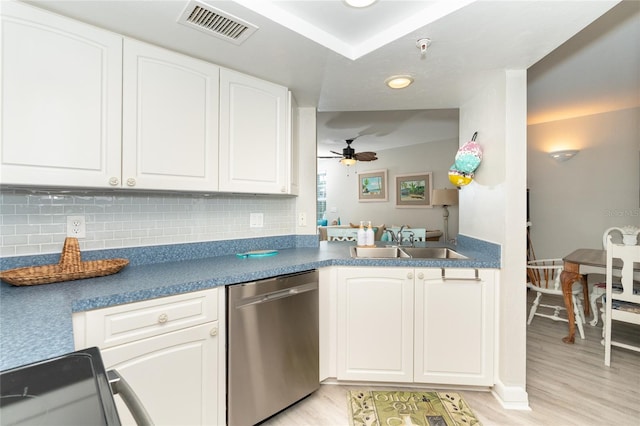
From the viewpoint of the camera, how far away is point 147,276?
1.48m

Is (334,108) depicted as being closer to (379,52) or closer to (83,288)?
(379,52)

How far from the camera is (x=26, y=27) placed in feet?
4.09

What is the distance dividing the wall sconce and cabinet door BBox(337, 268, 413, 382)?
3494 millimetres

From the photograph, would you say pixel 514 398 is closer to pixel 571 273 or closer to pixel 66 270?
pixel 571 273

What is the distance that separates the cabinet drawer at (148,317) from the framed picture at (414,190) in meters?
4.71

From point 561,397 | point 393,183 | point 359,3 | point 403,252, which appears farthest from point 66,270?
point 393,183

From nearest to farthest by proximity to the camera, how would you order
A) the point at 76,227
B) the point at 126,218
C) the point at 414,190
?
the point at 76,227
the point at 126,218
the point at 414,190

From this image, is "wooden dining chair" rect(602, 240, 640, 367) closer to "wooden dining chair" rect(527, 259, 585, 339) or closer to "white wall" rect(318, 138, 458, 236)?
"wooden dining chair" rect(527, 259, 585, 339)

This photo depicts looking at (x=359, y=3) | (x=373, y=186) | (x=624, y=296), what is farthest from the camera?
(x=373, y=186)

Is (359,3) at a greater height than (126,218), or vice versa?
(359,3)

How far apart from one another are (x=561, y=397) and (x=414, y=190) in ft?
13.4

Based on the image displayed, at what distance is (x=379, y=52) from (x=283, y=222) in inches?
55.4

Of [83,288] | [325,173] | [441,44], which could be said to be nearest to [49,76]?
[83,288]

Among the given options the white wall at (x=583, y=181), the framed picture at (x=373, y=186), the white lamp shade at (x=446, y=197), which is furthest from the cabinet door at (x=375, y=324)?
the framed picture at (x=373, y=186)
